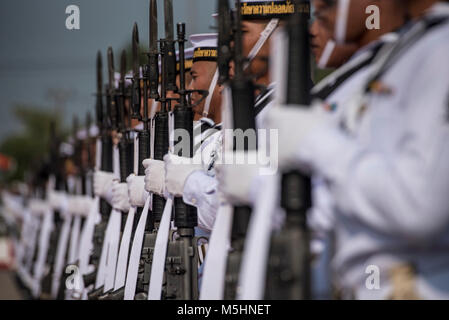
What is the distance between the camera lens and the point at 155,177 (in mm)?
5301

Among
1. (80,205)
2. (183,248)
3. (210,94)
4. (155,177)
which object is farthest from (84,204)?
(183,248)

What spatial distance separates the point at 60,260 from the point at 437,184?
9971 mm

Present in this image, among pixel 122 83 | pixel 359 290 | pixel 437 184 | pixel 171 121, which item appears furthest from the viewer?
pixel 122 83

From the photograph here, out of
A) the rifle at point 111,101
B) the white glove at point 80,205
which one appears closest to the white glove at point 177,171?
the rifle at point 111,101

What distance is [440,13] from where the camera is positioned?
2680 mm

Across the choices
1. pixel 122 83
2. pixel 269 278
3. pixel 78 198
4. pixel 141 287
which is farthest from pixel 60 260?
pixel 269 278

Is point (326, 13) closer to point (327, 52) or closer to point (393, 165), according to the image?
point (327, 52)

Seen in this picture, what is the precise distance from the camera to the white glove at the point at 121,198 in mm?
6645

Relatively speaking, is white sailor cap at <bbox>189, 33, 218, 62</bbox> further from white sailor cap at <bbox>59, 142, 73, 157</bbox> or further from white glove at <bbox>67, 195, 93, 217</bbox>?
white sailor cap at <bbox>59, 142, 73, 157</bbox>

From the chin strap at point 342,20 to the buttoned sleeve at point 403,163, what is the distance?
0.52 meters

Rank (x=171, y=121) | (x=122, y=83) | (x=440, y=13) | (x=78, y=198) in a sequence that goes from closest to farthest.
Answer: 1. (x=440, y=13)
2. (x=171, y=121)
3. (x=122, y=83)
4. (x=78, y=198)

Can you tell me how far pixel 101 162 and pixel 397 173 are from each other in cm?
611

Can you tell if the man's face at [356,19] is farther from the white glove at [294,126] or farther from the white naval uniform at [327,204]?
the white glove at [294,126]

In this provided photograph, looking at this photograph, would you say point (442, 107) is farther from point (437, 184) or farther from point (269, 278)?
point (269, 278)
